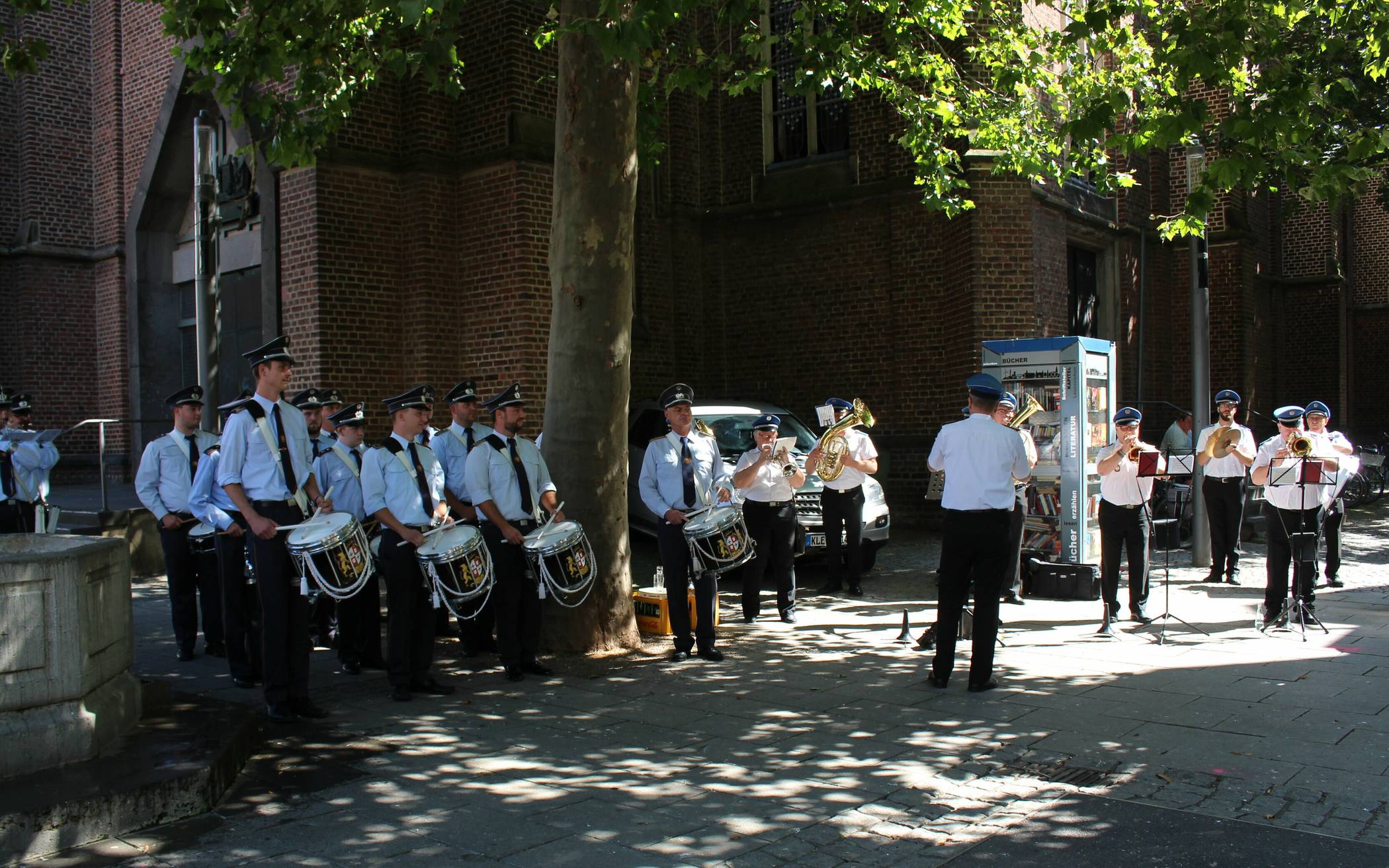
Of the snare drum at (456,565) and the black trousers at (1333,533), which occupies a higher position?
the snare drum at (456,565)

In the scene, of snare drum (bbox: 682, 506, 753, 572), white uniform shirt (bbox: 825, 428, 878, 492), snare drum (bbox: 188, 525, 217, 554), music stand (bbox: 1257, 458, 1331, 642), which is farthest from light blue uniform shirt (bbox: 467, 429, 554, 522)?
music stand (bbox: 1257, 458, 1331, 642)

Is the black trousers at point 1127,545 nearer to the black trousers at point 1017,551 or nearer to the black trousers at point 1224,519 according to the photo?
the black trousers at point 1017,551

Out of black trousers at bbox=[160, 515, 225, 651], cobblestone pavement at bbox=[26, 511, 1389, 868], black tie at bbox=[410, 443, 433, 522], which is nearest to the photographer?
cobblestone pavement at bbox=[26, 511, 1389, 868]

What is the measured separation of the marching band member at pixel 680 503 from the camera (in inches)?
340

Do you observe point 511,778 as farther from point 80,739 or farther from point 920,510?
point 920,510

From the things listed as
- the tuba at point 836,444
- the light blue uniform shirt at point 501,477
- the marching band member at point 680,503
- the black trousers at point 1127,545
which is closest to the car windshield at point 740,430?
the tuba at point 836,444

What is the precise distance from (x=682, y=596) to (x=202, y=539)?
3700 mm

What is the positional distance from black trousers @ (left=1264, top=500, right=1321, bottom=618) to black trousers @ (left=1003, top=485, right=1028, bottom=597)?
82.7 inches

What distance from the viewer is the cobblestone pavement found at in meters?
4.86

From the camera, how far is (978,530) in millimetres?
7523

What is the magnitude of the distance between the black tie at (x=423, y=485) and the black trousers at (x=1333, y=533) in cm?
865

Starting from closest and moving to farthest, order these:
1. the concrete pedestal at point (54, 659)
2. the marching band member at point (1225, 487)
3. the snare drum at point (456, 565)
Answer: the concrete pedestal at point (54, 659), the snare drum at point (456, 565), the marching band member at point (1225, 487)

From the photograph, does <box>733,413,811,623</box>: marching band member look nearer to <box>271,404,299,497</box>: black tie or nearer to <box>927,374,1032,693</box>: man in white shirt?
<box>927,374,1032,693</box>: man in white shirt

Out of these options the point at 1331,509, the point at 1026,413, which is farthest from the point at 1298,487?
the point at 1026,413
